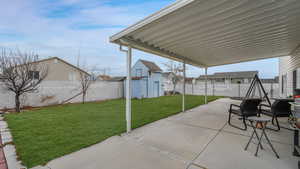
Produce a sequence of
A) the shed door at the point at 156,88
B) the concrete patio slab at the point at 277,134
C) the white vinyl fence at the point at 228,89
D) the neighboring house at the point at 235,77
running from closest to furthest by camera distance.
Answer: the concrete patio slab at the point at 277,134
the white vinyl fence at the point at 228,89
the shed door at the point at 156,88
the neighboring house at the point at 235,77

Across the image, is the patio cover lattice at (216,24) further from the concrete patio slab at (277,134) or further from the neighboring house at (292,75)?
the concrete patio slab at (277,134)

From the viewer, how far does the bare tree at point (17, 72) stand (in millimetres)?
5930

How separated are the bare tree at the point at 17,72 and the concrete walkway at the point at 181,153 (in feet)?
21.1

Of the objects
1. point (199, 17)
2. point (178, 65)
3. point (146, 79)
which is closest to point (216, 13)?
point (199, 17)

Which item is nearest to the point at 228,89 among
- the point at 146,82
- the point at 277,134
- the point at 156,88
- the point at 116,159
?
the point at 156,88

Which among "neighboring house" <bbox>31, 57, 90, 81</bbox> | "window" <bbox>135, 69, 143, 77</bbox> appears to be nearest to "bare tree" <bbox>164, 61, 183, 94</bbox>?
"window" <bbox>135, 69, 143, 77</bbox>

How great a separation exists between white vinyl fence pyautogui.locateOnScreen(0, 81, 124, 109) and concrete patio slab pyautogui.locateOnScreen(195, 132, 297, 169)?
922cm

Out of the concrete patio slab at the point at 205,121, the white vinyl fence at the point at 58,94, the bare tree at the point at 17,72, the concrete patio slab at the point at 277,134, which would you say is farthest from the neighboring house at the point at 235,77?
the bare tree at the point at 17,72

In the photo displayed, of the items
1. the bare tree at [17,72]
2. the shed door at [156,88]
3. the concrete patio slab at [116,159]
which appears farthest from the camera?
the shed door at [156,88]

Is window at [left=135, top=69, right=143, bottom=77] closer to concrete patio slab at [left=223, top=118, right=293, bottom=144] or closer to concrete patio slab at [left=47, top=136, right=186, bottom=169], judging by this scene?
concrete patio slab at [left=223, top=118, right=293, bottom=144]

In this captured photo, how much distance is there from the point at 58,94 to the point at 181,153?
8947mm

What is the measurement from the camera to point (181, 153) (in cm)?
230

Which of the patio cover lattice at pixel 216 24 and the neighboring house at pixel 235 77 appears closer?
the patio cover lattice at pixel 216 24

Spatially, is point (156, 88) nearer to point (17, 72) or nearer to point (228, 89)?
point (228, 89)
